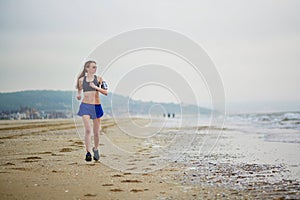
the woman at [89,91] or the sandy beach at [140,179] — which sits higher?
the woman at [89,91]

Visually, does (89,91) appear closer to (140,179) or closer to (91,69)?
(91,69)

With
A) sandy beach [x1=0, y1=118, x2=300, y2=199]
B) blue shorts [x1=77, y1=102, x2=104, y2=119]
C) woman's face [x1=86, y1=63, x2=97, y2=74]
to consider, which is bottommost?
sandy beach [x1=0, y1=118, x2=300, y2=199]

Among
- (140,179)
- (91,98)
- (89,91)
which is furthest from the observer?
(91,98)

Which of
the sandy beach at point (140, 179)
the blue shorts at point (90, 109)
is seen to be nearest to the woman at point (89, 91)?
the blue shorts at point (90, 109)

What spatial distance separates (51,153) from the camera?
1072cm

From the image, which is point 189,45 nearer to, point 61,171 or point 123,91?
point 123,91

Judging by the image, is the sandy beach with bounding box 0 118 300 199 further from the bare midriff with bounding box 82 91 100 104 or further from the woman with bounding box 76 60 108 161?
the bare midriff with bounding box 82 91 100 104

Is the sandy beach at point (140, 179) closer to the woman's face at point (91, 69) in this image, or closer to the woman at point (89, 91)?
the woman at point (89, 91)

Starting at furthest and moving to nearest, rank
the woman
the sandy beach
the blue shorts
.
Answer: the blue shorts
the woman
the sandy beach


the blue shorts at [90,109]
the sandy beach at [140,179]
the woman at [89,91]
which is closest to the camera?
the sandy beach at [140,179]

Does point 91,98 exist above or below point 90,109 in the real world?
above

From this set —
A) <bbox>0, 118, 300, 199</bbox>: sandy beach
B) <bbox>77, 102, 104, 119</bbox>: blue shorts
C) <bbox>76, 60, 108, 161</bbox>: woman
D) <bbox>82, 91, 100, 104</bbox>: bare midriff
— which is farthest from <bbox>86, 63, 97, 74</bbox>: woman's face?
<bbox>0, 118, 300, 199</bbox>: sandy beach

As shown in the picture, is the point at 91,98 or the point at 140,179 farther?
the point at 91,98

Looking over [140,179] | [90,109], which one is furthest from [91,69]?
[140,179]
